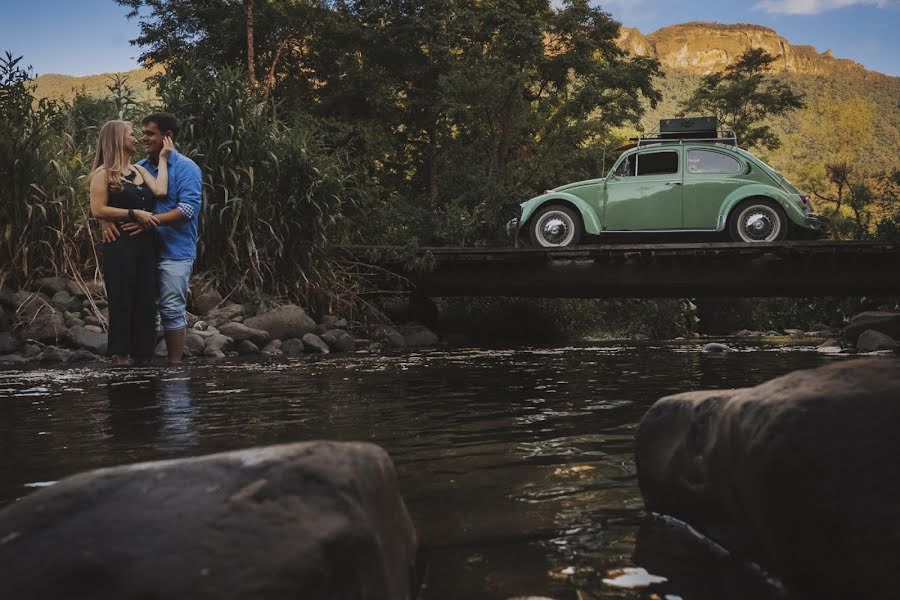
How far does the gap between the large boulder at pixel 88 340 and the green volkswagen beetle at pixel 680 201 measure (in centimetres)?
706

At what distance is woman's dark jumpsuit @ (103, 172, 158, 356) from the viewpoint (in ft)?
21.8

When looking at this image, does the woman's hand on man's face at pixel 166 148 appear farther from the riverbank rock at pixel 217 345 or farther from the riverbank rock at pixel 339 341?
the riverbank rock at pixel 339 341

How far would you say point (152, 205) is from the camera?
6.88 meters

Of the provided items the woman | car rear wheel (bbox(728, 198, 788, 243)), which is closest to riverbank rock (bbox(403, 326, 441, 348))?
car rear wheel (bbox(728, 198, 788, 243))

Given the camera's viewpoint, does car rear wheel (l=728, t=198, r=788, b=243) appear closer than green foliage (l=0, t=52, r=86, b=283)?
No

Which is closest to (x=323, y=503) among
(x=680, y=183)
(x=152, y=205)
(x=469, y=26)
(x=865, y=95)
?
(x=152, y=205)

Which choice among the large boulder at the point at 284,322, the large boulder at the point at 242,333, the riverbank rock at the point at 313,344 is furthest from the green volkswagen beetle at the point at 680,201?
the large boulder at the point at 242,333

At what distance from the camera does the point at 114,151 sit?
669cm

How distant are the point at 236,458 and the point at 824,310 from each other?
3205 cm

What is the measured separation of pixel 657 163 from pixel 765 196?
168cm

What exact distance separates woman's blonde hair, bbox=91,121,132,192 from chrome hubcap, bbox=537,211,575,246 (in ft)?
27.6

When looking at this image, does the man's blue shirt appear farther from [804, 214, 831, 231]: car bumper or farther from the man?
[804, 214, 831, 231]: car bumper

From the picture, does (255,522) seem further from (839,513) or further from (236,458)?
(839,513)

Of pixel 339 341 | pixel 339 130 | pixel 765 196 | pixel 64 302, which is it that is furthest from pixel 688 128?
pixel 339 130
